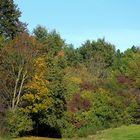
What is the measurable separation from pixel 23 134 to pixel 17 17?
21886 millimetres

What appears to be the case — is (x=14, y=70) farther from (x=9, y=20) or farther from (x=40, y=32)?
(x=40, y=32)

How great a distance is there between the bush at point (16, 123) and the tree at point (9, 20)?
734 inches

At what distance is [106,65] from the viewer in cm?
9256

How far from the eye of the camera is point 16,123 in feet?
157

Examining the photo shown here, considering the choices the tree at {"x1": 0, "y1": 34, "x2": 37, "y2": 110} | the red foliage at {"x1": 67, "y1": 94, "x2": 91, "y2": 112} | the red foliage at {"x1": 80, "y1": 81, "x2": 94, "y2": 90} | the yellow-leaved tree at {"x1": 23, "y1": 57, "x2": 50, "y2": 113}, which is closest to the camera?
the yellow-leaved tree at {"x1": 23, "y1": 57, "x2": 50, "y2": 113}

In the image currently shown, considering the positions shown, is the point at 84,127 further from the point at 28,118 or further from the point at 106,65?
the point at 106,65

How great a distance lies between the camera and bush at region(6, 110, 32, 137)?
157 feet

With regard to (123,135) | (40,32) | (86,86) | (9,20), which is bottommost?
(123,135)

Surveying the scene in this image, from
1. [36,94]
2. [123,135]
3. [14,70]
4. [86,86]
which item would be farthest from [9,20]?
[123,135]

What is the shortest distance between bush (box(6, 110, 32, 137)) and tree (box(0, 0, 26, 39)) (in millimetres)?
18651

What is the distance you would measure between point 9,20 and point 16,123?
21.7 m

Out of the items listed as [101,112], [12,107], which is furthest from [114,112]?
[12,107]

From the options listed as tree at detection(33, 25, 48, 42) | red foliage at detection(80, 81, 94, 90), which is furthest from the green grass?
tree at detection(33, 25, 48, 42)

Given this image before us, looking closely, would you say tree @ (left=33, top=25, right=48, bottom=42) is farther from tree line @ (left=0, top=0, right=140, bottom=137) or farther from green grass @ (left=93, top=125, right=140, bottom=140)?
green grass @ (left=93, top=125, right=140, bottom=140)
